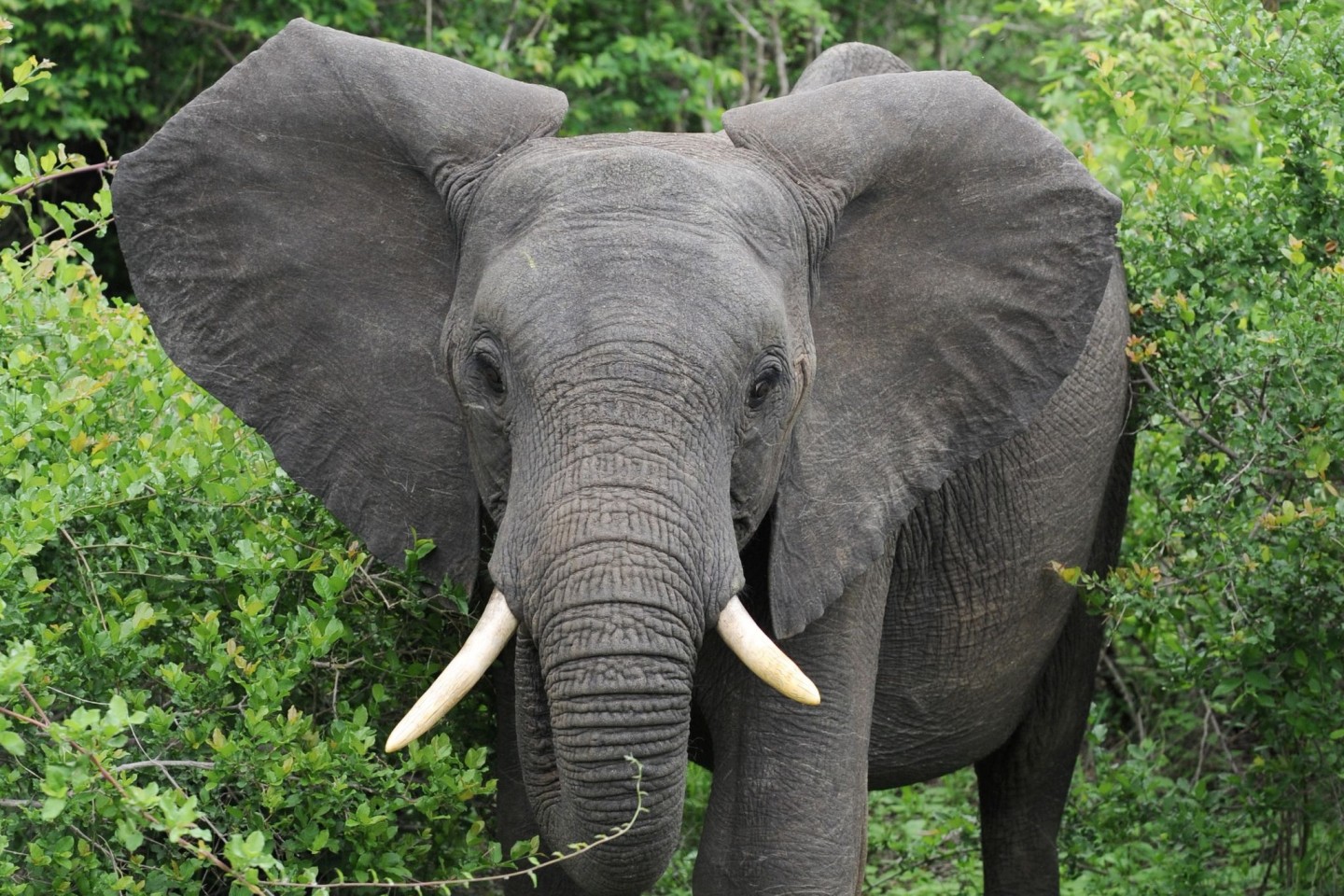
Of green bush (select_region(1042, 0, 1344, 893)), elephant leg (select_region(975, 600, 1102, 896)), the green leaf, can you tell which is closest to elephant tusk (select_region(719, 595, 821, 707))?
the green leaf

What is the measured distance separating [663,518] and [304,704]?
1507 mm

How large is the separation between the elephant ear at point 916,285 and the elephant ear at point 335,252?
0.59 meters

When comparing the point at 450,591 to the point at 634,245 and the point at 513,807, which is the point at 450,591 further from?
the point at 634,245

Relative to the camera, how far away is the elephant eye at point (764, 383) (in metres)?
3.68

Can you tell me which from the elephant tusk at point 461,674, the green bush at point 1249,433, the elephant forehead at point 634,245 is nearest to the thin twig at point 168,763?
the elephant tusk at point 461,674

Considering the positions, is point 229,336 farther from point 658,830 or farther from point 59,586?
point 658,830

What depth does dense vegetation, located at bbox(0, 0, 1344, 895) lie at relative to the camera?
12.9ft

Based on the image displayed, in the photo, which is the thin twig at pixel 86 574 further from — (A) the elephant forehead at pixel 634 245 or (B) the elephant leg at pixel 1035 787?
(B) the elephant leg at pixel 1035 787

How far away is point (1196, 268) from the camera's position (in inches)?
Answer: 205

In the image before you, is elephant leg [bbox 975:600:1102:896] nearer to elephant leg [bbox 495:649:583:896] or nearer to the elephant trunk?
elephant leg [bbox 495:649:583:896]

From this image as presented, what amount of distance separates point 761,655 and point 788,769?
2.28 ft

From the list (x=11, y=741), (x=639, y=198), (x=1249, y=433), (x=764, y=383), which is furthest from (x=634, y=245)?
(x=1249, y=433)

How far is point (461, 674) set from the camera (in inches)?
138

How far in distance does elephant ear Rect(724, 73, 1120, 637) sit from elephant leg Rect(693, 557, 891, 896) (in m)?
0.22
